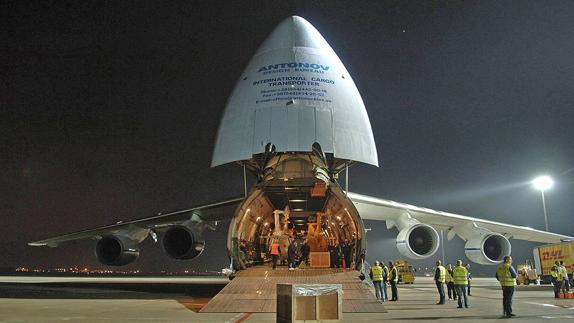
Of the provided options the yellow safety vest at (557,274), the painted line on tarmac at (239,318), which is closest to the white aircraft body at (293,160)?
the yellow safety vest at (557,274)

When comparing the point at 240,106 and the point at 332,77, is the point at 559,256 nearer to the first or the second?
the point at 332,77

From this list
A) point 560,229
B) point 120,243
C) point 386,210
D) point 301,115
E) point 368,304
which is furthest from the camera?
point 560,229

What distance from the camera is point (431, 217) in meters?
17.2

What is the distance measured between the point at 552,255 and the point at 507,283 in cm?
1589

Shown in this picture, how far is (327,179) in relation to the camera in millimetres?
13195

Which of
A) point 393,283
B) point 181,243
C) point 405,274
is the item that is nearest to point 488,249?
point 393,283

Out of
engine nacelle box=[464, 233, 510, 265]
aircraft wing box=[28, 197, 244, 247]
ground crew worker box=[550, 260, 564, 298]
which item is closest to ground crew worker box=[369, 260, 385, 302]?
engine nacelle box=[464, 233, 510, 265]

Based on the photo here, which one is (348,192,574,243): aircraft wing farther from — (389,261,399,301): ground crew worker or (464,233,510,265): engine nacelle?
(389,261,399,301): ground crew worker

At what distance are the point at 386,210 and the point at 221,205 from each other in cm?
547

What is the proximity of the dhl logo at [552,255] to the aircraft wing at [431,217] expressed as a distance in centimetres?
437

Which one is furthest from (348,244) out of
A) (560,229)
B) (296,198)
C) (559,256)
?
(560,229)

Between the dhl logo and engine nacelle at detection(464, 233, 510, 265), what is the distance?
8531 mm

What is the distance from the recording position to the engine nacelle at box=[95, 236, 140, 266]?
15.5 metres

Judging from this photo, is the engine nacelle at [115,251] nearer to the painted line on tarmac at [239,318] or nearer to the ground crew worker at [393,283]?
the painted line on tarmac at [239,318]
